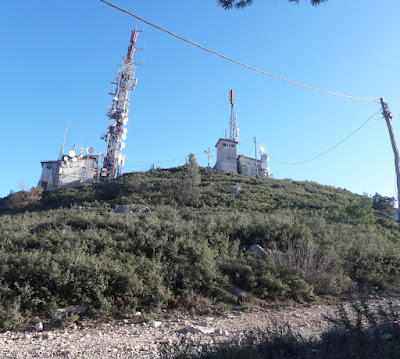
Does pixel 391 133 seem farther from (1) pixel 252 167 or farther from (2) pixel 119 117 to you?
(2) pixel 119 117

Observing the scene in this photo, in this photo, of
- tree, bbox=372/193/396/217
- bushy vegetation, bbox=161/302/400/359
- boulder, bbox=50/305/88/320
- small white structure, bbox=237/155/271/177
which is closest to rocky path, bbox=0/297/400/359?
boulder, bbox=50/305/88/320

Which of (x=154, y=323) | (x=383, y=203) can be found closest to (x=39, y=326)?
(x=154, y=323)

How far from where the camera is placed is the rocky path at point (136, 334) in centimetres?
498

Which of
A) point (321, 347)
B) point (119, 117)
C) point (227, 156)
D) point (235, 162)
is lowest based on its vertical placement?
point (321, 347)

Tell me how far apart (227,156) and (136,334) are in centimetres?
3607

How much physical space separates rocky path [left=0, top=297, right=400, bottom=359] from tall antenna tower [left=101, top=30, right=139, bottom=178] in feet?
106

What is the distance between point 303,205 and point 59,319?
21897 mm

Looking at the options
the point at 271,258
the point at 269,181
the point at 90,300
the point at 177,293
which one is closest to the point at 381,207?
the point at 269,181

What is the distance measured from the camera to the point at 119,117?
4131cm

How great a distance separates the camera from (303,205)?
25328 millimetres

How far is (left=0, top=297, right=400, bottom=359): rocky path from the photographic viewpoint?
4.98 meters

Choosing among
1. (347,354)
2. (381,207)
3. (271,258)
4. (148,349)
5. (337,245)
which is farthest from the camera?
(381,207)

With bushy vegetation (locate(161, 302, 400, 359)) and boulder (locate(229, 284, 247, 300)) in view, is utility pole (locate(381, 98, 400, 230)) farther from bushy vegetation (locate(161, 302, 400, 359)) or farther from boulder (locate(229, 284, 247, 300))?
bushy vegetation (locate(161, 302, 400, 359))

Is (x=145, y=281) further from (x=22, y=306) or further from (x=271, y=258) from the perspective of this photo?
(x=271, y=258)
